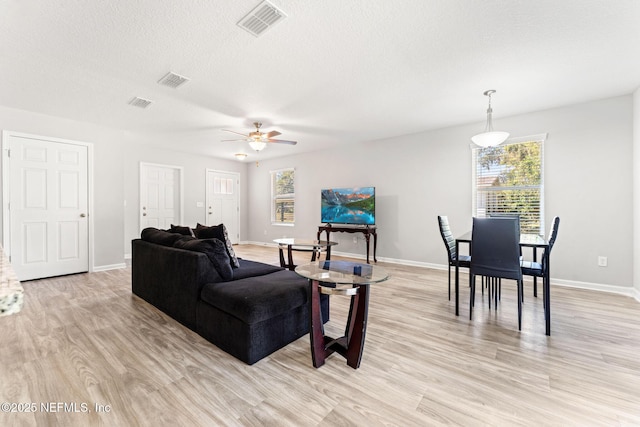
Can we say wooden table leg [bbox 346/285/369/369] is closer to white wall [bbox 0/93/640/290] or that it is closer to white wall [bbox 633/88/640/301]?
white wall [bbox 0/93/640/290]

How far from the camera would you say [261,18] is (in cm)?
204

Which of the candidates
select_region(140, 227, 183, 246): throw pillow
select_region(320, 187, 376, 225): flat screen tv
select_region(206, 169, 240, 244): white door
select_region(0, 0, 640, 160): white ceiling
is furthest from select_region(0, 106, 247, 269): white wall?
select_region(320, 187, 376, 225): flat screen tv

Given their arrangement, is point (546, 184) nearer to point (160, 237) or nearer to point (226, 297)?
point (226, 297)

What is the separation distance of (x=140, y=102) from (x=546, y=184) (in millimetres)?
5748

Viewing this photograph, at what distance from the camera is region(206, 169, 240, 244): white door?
7.39 meters

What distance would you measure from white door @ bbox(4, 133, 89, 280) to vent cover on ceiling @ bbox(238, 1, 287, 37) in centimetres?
402

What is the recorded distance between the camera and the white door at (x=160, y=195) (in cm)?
614

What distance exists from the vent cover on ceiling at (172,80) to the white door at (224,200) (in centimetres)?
441

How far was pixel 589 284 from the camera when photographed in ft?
12.0

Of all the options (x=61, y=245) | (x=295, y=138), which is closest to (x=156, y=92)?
(x=295, y=138)

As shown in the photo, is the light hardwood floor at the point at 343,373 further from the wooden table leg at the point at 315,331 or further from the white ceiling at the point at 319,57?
the white ceiling at the point at 319,57

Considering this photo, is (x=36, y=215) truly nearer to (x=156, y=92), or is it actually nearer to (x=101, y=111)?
(x=101, y=111)

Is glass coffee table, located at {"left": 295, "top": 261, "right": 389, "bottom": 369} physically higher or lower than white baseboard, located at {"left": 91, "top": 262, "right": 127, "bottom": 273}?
higher

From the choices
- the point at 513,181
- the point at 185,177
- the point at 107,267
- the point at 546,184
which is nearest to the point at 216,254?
the point at 107,267
